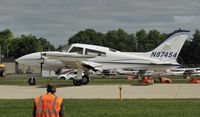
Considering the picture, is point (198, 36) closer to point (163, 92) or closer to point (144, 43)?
point (144, 43)

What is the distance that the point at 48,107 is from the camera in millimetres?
7918

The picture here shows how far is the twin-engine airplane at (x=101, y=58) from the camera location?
102 ft

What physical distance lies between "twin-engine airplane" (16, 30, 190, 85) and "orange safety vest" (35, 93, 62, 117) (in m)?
22.4

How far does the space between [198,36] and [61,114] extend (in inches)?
4821

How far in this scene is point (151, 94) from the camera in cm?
2314

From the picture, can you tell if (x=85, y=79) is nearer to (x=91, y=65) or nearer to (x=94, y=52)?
(x=91, y=65)

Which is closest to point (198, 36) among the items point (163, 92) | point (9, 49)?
point (9, 49)

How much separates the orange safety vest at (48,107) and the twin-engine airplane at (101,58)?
22429mm

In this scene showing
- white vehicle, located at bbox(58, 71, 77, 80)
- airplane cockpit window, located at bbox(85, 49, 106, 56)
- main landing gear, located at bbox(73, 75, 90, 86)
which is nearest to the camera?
main landing gear, located at bbox(73, 75, 90, 86)

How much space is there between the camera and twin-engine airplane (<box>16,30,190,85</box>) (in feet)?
102

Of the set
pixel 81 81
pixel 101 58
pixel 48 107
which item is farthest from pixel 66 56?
pixel 48 107

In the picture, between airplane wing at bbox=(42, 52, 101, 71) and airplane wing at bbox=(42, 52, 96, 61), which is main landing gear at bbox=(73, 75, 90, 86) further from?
airplane wing at bbox=(42, 52, 96, 61)

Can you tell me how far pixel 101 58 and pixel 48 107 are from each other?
2571 cm

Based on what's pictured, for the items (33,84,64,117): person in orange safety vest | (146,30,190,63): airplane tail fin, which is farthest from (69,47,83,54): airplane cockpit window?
(33,84,64,117): person in orange safety vest
